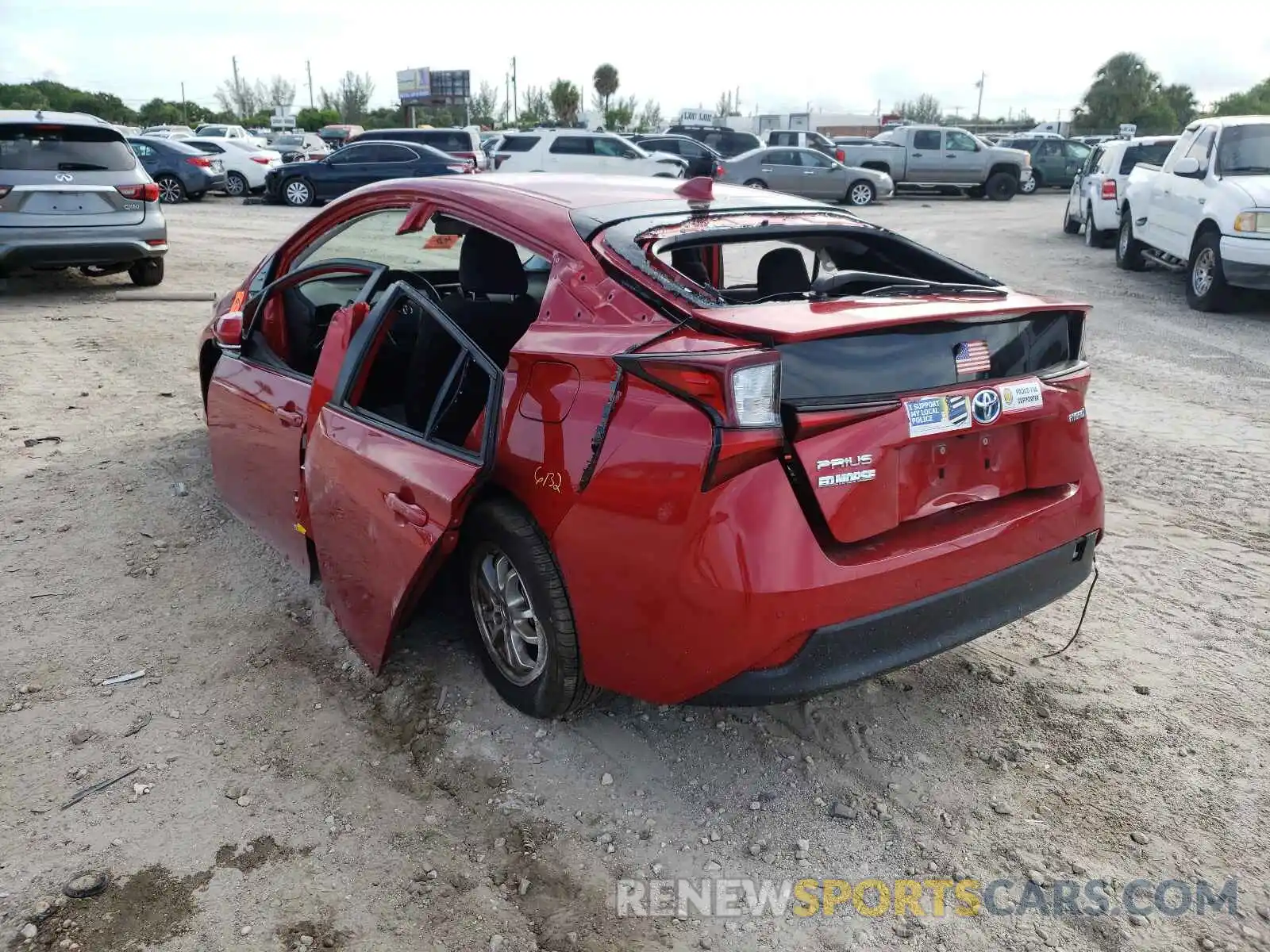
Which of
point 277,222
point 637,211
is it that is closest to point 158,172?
point 277,222

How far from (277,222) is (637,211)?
16.9 metres

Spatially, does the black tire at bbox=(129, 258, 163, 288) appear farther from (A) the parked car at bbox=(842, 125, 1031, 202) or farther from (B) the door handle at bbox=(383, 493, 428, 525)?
(A) the parked car at bbox=(842, 125, 1031, 202)

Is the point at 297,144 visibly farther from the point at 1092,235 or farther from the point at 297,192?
the point at 1092,235

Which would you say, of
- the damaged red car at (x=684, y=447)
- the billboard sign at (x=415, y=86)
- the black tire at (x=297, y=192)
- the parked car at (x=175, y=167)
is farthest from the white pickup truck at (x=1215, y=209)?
the billboard sign at (x=415, y=86)

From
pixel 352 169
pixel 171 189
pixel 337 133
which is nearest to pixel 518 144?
pixel 352 169

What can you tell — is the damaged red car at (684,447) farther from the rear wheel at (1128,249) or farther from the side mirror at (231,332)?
the rear wheel at (1128,249)

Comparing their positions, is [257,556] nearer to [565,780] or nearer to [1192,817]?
[565,780]

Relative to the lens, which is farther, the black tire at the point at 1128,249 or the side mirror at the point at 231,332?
the black tire at the point at 1128,249

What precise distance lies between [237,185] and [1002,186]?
19.3 meters

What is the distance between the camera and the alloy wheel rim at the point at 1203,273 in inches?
397

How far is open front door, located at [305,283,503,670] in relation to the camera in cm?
293

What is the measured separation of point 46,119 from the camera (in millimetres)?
9875

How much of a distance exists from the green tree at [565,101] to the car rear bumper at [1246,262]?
2110 inches

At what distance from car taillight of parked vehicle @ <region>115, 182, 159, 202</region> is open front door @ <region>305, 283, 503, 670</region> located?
8.13 meters
